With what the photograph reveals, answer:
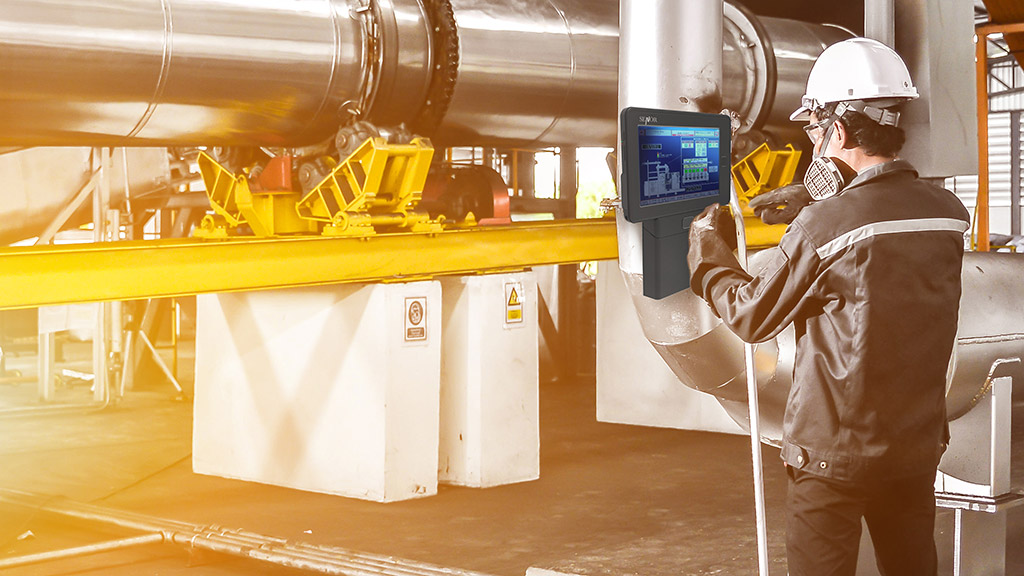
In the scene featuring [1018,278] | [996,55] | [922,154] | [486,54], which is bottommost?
[1018,278]

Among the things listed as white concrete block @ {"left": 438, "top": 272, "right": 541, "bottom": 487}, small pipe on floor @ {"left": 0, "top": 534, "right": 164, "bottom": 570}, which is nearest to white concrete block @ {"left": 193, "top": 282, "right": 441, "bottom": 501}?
white concrete block @ {"left": 438, "top": 272, "right": 541, "bottom": 487}

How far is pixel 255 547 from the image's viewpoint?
497 centimetres

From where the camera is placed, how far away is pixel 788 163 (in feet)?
24.5

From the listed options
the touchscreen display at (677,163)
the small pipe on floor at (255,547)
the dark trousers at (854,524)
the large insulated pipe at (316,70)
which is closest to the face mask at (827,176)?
the touchscreen display at (677,163)

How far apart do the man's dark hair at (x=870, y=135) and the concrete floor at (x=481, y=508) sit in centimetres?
187

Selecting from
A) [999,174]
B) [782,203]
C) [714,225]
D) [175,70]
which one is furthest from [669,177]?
[999,174]

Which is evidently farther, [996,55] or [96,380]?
[996,55]

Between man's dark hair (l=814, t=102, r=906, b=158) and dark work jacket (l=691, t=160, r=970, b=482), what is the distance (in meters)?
0.04

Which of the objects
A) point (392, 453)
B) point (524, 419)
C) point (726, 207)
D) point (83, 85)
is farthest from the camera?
point (524, 419)

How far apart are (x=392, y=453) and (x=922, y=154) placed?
299cm

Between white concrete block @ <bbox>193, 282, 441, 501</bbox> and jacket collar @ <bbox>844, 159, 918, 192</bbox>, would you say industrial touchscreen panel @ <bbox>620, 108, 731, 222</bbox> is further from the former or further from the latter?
white concrete block @ <bbox>193, 282, 441, 501</bbox>

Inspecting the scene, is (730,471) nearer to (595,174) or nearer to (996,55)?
(595,174)

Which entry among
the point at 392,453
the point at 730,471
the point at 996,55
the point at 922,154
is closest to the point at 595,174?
the point at 730,471

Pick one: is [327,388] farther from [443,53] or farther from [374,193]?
[443,53]
